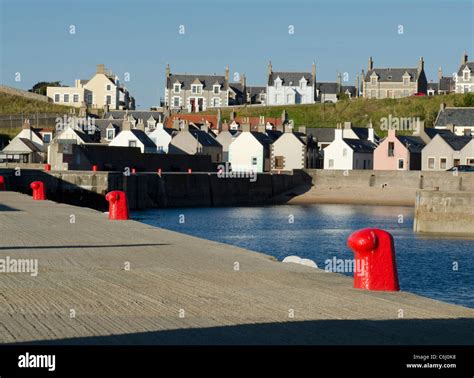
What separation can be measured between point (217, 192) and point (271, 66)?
7527 cm

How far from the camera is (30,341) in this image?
12.9m

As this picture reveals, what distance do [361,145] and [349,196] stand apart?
17294mm

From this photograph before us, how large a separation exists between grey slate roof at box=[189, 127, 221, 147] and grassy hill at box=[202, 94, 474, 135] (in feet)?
115

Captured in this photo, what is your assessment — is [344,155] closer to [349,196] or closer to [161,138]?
[349,196]

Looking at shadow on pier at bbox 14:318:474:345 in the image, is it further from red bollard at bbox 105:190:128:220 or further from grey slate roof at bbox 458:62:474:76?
grey slate roof at bbox 458:62:474:76

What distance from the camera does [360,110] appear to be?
15388 centimetres

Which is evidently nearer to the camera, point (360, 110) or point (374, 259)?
point (374, 259)

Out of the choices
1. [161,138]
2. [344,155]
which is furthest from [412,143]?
[161,138]

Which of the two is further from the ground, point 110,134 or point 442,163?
point 110,134

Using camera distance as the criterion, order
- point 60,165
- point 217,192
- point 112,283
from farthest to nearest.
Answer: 1. point 217,192
2. point 60,165
3. point 112,283

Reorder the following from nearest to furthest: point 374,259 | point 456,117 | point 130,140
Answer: point 374,259 → point 130,140 → point 456,117

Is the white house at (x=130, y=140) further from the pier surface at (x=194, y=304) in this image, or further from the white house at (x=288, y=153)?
the pier surface at (x=194, y=304)
